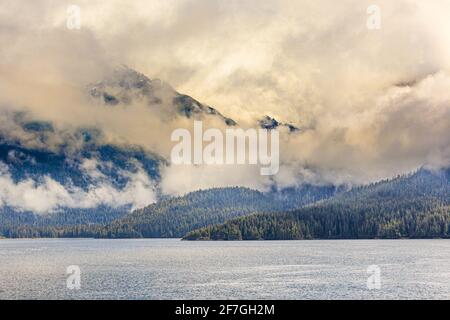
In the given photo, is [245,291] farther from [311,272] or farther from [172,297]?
[311,272]

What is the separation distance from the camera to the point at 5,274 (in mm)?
183125

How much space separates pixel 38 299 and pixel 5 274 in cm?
5898

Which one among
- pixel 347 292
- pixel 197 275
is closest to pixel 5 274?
pixel 197 275
